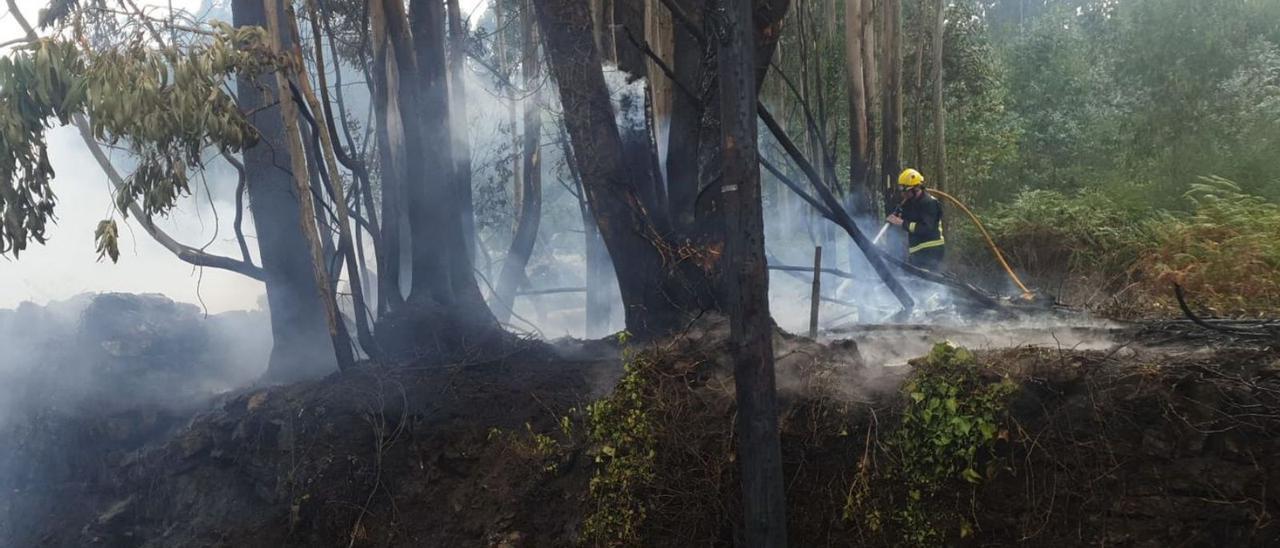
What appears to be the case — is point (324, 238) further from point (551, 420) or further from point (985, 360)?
point (985, 360)

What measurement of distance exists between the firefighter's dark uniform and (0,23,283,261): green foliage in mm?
7548

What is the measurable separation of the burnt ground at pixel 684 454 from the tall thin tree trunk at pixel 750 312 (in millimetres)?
888

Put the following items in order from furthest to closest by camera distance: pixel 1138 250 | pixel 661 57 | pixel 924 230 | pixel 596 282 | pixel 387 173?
pixel 596 282
pixel 661 57
pixel 924 230
pixel 387 173
pixel 1138 250

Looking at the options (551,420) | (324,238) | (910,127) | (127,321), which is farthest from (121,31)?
(910,127)

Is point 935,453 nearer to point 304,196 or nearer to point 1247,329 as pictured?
point 1247,329

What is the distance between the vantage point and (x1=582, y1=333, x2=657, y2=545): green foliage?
25.3ft

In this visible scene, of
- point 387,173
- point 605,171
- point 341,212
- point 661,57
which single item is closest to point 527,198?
point 661,57

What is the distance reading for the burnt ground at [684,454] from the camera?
6.29m

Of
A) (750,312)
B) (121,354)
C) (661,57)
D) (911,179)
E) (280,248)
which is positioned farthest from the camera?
(661,57)

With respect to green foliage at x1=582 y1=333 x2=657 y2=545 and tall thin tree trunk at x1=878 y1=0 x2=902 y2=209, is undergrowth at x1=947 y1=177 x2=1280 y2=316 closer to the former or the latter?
tall thin tree trunk at x1=878 y1=0 x2=902 y2=209

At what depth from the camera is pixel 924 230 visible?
12.0m

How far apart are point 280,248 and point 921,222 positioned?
771 cm

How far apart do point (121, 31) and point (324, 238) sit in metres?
3.48

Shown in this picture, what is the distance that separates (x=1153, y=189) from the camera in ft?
50.8
